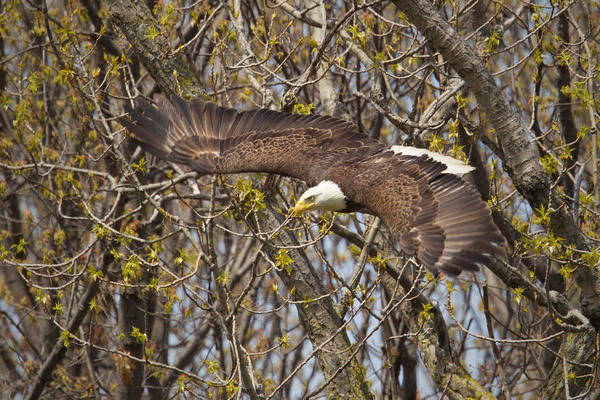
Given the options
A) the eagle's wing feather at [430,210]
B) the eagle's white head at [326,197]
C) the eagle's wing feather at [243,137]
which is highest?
the eagle's wing feather at [243,137]

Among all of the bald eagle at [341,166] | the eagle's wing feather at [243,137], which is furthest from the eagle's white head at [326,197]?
the eagle's wing feather at [243,137]

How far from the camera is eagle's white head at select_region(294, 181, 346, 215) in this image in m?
6.15

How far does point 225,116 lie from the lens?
A: 22.7ft

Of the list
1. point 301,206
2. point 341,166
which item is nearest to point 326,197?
point 341,166

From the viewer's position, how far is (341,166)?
21.2ft

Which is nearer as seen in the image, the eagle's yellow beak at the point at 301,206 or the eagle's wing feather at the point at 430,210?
the eagle's wing feather at the point at 430,210

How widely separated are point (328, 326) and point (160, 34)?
2.74m

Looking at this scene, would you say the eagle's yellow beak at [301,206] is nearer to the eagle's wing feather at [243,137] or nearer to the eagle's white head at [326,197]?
the eagle's white head at [326,197]

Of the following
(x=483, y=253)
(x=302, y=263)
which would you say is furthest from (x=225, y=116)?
(x=483, y=253)

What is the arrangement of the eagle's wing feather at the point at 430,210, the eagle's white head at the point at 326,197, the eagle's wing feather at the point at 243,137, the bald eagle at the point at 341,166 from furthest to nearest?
the eagle's wing feather at the point at 243,137 < the eagle's white head at the point at 326,197 < the bald eagle at the point at 341,166 < the eagle's wing feather at the point at 430,210

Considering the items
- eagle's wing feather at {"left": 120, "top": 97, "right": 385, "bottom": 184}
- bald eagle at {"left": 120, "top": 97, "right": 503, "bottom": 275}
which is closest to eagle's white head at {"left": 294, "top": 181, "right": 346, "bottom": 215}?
bald eagle at {"left": 120, "top": 97, "right": 503, "bottom": 275}

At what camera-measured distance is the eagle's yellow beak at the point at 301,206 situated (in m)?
5.62

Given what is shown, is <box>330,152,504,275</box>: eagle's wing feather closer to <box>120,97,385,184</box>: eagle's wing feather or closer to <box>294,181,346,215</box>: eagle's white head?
<box>294,181,346,215</box>: eagle's white head

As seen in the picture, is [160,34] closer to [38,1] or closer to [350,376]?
[350,376]
